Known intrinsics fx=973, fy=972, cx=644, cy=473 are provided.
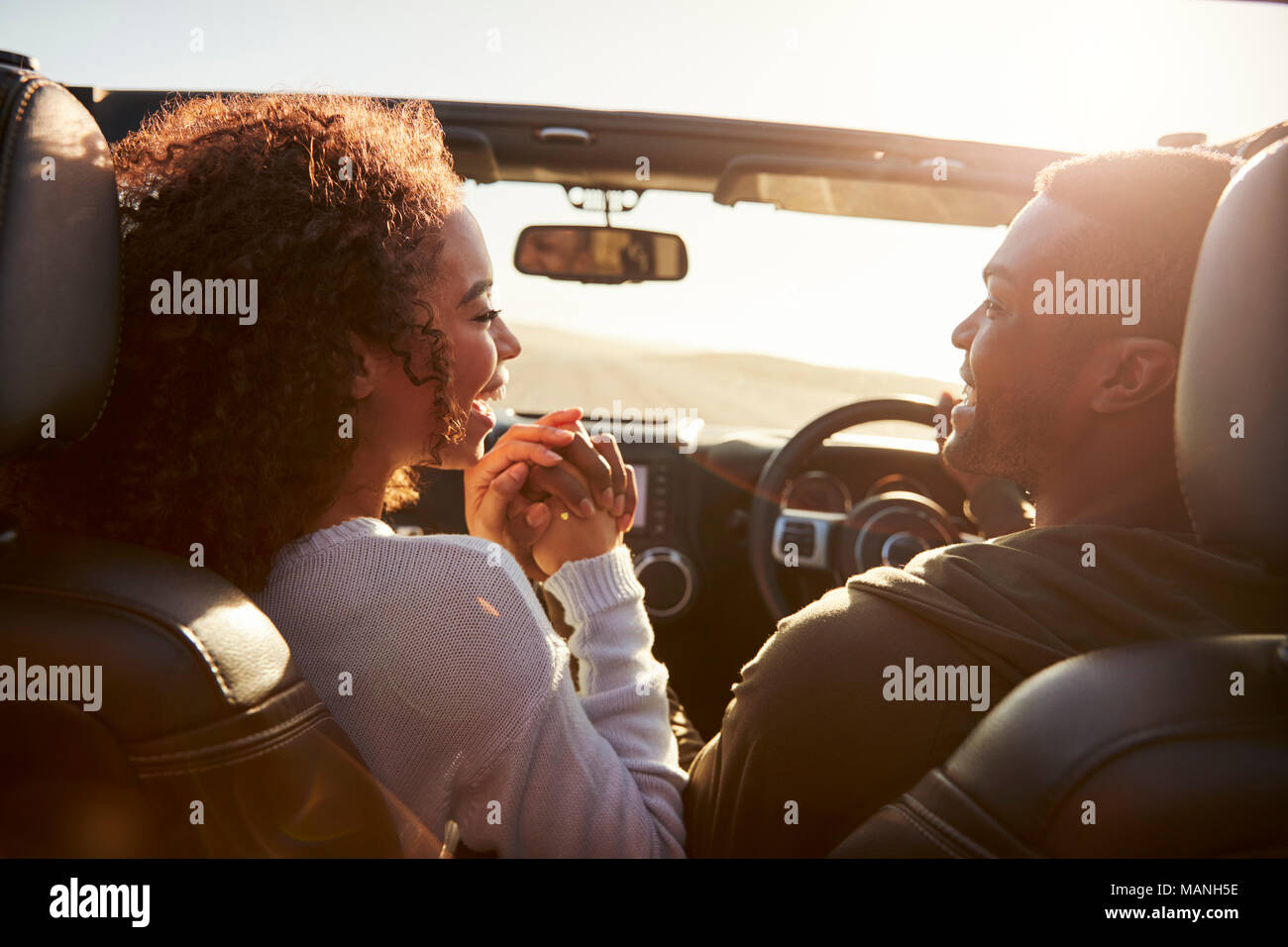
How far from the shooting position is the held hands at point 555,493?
1.97 meters

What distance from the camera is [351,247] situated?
5.09ft

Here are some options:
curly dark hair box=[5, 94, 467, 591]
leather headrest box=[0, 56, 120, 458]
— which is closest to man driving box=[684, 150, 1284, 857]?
curly dark hair box=[5, 94, 467, 591]

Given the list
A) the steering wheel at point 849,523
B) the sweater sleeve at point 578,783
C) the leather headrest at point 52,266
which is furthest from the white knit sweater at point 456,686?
the steering wheel at point 849,523

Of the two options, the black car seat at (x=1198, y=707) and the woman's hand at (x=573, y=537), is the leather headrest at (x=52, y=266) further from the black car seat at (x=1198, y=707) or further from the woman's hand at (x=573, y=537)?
the black car seat at (x=1198, y=707)

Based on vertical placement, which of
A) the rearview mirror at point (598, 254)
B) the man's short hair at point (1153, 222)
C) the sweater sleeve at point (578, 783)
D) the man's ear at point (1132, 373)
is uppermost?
the rearview mirror at point (598, 254)

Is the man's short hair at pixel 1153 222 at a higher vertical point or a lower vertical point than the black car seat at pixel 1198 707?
higher

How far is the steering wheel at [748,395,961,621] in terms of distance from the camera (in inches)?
131

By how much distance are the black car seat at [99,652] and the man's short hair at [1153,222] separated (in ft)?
4.90

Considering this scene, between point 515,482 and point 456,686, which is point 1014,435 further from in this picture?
point 456,686

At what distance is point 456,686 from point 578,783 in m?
0.25

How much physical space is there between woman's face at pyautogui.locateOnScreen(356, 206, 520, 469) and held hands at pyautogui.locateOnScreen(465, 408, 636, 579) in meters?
0.22

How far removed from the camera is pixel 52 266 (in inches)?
45.6

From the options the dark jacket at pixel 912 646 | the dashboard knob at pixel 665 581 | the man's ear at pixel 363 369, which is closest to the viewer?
the dark jacket at pixel 912 646
